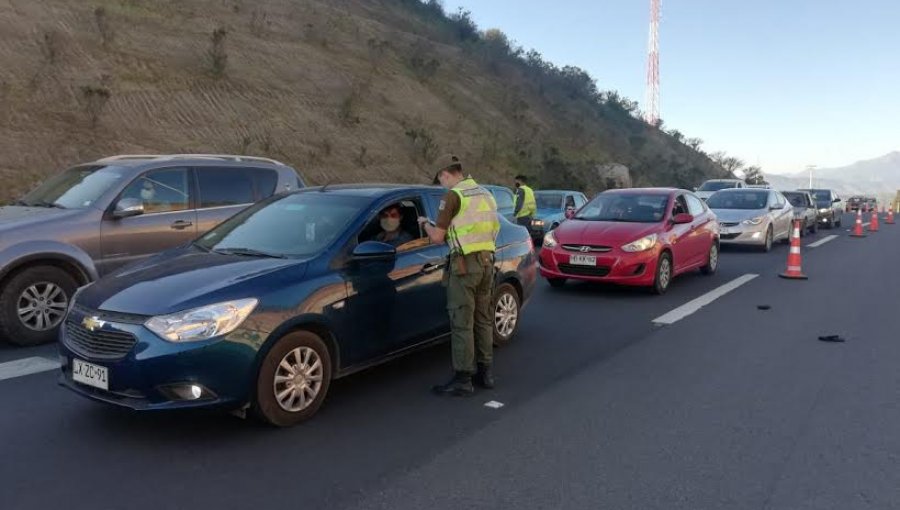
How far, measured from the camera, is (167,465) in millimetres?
4105

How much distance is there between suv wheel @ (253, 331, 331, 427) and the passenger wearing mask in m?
1.16

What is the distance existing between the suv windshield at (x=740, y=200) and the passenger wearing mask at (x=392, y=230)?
1357cm

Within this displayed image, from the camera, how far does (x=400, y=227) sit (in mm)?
5941

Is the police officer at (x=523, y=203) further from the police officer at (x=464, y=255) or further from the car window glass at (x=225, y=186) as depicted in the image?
the police officer at (x=464, y=255)

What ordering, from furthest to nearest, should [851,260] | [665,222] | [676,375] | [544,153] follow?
[544,153] < [851,260] < [665,222] < [676,375]

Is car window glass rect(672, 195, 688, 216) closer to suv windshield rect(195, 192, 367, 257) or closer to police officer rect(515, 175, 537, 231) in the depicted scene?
police officer rect(515, 175, 537, 231)

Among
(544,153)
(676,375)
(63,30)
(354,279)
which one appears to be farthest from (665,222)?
(544,153)

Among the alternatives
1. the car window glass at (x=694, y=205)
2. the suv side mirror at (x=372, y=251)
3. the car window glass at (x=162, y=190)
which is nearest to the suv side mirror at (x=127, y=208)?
the car window glass at (x=162, y=190)

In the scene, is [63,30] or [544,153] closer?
[63,30]

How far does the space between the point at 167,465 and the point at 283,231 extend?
205 centimetres

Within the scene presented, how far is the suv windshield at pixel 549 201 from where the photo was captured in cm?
1825

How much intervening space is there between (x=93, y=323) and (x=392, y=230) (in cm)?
231

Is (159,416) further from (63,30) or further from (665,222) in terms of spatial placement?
(63,30)

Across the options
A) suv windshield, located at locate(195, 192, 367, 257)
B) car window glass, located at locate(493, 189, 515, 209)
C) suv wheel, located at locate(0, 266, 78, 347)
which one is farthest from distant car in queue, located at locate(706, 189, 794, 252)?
suv wheel, located at locate(0, 266, 78, 347)
